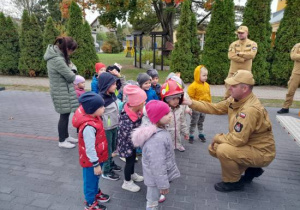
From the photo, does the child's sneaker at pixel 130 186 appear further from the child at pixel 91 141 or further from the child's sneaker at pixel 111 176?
the child at pixel 91 141

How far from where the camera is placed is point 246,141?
114 inches

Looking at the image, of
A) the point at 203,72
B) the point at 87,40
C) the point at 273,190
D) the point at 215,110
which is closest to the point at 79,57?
the point at 87,40

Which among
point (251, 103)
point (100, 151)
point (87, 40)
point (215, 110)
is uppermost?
point (87, 40)

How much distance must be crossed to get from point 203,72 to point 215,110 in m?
1.00

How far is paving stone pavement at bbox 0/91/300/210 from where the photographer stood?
2900 mm

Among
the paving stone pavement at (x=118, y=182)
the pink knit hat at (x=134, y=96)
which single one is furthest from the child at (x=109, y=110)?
the pink knit hat at (x=134, y=96)

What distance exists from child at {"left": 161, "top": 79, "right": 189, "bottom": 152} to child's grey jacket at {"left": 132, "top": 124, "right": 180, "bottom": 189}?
3.05 ft

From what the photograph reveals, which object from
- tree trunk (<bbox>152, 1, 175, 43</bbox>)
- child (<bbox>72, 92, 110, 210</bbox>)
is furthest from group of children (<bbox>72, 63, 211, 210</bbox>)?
tree trunk (<bbox>152, 1, 175, 43</bbox>)

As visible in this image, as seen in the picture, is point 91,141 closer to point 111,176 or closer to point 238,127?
point 111,176

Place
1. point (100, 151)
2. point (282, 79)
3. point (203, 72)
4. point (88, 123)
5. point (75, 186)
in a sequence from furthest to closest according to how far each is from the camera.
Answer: point (282, 79), point (203, 72), point (75, 186), point (100, 151), point (88, 123)

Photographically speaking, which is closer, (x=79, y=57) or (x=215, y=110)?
(x=215, y=110)

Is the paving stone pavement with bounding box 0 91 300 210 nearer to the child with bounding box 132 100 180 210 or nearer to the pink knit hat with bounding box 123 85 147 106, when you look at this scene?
the child with bounding box 132 100 180 210

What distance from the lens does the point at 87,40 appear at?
12523 millimetres

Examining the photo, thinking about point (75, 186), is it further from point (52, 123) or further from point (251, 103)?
point (52, 123)
